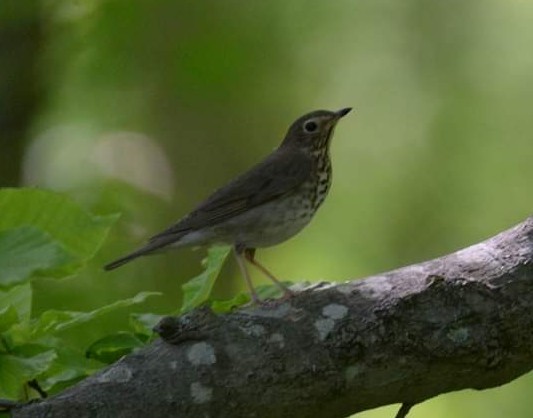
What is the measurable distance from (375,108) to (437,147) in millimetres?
582

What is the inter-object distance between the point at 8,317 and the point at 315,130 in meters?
2.48

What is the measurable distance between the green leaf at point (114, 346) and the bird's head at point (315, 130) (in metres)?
2.11

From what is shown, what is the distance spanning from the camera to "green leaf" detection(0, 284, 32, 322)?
9.52 feet

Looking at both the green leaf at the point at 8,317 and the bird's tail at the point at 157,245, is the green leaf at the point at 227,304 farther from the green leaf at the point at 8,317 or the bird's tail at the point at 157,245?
the bird's tail at the point at 157,245

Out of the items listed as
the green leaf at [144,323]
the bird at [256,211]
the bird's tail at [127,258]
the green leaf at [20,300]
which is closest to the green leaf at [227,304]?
the green leaf at [144,323]

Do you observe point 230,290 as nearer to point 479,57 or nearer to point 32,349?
point 479,57

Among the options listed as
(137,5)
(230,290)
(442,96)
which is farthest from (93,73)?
(442,96)

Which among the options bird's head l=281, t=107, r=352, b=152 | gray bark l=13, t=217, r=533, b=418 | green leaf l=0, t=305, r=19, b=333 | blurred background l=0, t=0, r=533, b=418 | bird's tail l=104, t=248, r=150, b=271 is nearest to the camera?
gray bark l=13, t=217, r=533, b=418

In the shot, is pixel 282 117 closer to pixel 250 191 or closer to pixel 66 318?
pixel 250 191

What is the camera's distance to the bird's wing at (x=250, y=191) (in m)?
4.32

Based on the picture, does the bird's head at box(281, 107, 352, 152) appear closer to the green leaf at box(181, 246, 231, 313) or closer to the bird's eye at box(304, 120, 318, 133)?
the bird's eye at box(304, 120, 318, 133)

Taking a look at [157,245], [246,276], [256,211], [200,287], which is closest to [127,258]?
[157,245]

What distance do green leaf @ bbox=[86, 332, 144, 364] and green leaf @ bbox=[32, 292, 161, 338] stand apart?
8cm

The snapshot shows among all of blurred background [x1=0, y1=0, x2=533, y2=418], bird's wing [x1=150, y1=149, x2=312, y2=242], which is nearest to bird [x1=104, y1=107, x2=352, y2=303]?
bird's wing [x1=150, y1=149, x2=312, y2=242]
